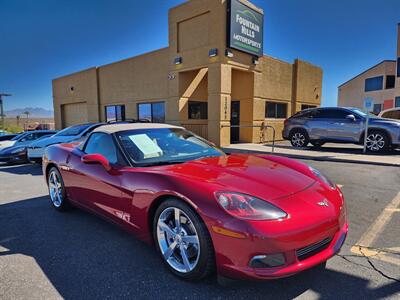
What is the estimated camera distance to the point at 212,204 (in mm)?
2125

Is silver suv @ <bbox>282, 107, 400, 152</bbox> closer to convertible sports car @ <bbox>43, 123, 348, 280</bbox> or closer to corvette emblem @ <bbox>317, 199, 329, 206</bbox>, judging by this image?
convertible sports car @ <bbox>43, 123, 348, 280</bbox>

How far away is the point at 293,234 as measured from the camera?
2.01 metres

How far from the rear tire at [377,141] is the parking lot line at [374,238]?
235 inches

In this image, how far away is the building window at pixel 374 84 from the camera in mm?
37281

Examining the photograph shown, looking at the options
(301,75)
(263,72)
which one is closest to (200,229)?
(263,72)

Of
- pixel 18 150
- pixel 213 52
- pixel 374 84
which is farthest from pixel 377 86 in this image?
pixel 18 150

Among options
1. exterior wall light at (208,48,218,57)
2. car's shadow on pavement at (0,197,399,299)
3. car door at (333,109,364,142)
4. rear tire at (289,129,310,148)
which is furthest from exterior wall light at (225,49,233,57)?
car's shadow on pavement at (0,197,399,299)

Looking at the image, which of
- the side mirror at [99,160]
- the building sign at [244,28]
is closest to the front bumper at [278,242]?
the side mirror at [99,160]

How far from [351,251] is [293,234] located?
1376 millimetres

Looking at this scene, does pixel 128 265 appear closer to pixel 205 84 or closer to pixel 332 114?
pixel 332 114

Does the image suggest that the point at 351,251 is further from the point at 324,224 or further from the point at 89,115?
the point at 89,115

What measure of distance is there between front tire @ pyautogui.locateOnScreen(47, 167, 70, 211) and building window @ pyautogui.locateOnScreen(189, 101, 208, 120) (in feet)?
32.4

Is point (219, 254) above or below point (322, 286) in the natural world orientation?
above

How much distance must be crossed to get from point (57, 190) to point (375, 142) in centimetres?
979
